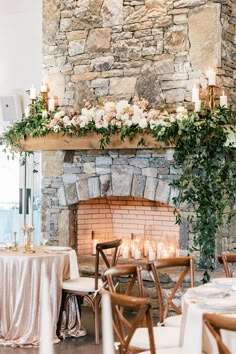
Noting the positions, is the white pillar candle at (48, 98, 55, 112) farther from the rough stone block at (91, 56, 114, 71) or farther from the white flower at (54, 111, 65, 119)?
the rough stone block at (91, 56, 114, 71)

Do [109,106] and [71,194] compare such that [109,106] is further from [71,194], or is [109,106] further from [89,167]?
[71,194]

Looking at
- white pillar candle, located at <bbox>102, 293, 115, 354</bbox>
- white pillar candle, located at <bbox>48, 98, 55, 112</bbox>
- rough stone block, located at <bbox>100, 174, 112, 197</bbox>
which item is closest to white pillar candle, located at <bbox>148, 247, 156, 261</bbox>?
rough stone block, located at <bbox>100, 174, 112, 197</bbox>

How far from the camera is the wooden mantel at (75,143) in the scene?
5914 millimetres

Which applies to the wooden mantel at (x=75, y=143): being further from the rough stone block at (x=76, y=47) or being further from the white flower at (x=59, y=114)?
the rough stone block at (x=76, y=47)

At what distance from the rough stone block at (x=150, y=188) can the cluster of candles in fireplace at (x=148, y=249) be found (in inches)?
29.7

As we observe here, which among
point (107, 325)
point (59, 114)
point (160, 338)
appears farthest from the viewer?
point (59, 114)

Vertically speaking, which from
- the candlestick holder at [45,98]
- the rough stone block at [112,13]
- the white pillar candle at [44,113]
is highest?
the rough stone block at [112,13]

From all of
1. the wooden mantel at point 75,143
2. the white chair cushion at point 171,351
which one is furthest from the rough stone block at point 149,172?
the white chair cushion at point 171,351

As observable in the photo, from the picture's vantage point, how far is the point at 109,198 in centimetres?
718

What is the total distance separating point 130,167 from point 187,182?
2.76 feet

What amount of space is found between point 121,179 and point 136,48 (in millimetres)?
1463

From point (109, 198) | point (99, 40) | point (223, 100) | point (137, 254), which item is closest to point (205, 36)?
point (223, 100)

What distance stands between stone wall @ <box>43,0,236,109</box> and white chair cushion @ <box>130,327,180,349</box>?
10.2ft

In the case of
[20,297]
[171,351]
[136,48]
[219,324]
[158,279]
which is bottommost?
[20,297]
